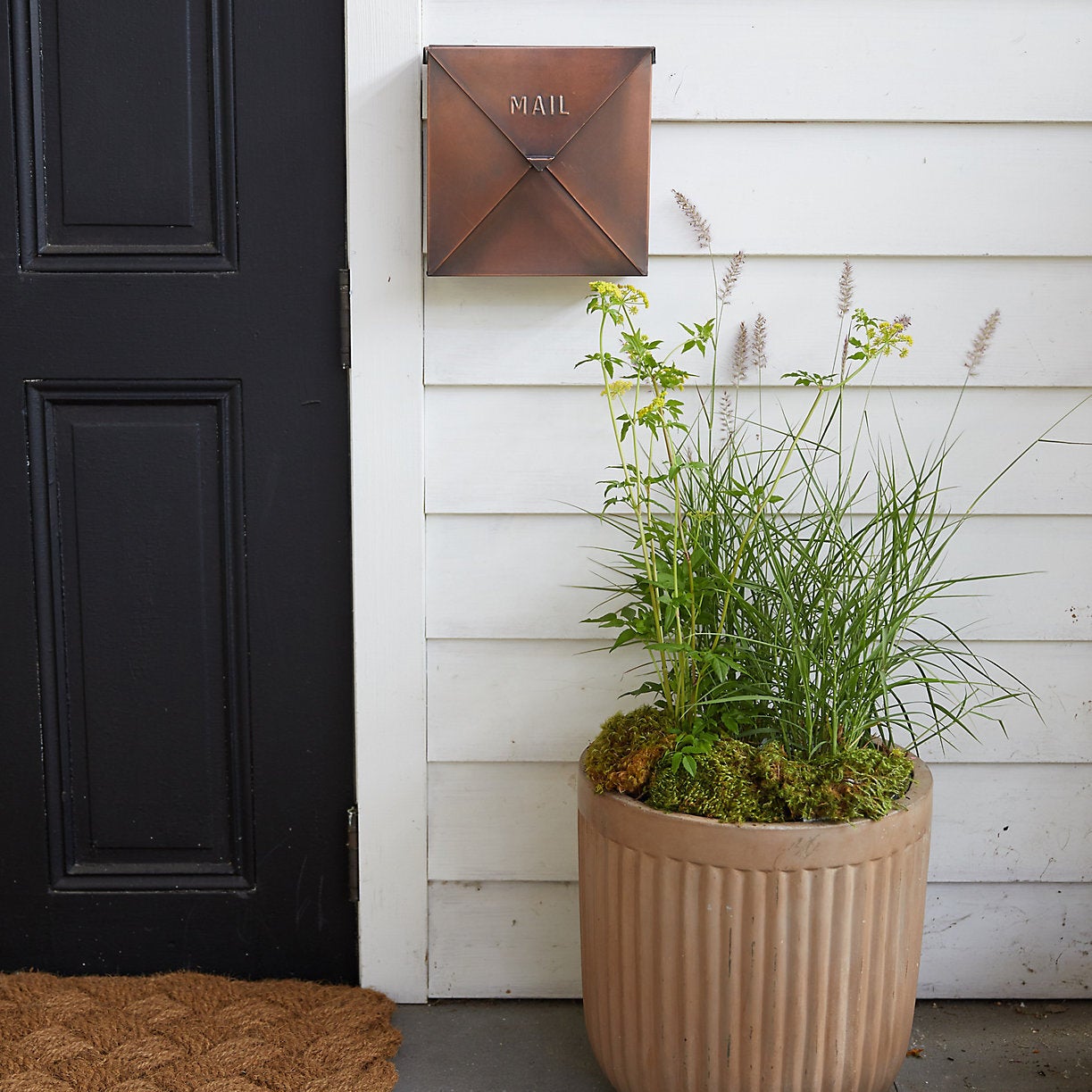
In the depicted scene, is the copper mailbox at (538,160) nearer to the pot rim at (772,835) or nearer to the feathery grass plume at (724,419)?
the feathery grass plume at (724,419)

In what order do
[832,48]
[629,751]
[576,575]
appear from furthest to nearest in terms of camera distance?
[576,575] < [832,48] < [629,751]

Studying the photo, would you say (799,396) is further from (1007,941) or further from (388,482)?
(1007,941)

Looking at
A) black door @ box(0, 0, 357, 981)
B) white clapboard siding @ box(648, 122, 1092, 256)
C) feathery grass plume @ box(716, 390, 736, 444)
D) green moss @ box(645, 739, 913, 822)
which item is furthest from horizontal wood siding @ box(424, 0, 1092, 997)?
green moss @ box(645, 739, 913, 822)

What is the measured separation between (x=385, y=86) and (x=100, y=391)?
650 mm

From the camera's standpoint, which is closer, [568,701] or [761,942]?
[761,942]

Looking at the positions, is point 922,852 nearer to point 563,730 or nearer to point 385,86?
point 563,730

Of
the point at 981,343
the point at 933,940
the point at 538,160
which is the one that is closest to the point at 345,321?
the point at 538,160

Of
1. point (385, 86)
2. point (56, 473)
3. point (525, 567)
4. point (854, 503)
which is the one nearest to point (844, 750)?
point (854, 503)

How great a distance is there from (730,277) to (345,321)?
0.59 meters

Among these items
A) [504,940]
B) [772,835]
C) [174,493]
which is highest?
[174,493]

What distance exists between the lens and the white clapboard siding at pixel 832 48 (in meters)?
1.55

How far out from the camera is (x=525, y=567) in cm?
167

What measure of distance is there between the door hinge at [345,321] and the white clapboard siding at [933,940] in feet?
2.88

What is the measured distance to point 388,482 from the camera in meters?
1.64
